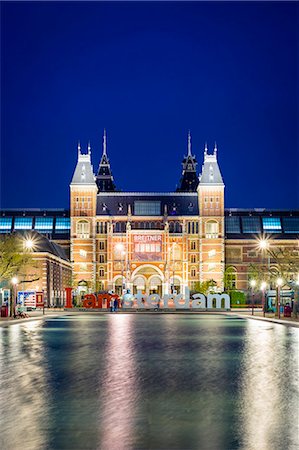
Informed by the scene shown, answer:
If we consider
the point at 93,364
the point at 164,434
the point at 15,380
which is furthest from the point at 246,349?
the point at 164,434

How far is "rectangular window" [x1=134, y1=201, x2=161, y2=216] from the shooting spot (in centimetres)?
10406

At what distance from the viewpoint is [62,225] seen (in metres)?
106

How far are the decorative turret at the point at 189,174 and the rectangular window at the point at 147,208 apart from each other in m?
21.5

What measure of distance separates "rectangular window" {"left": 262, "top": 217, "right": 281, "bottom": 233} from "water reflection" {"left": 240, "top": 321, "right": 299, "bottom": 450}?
86.8m

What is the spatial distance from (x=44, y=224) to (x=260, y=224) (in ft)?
116

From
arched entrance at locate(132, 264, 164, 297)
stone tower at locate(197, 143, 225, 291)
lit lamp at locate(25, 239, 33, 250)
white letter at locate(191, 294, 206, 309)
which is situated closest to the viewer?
lit lamp at locate(25, 239, 33, 250)

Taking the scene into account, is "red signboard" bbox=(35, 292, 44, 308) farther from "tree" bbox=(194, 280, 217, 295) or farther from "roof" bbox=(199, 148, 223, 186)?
"roof" bbox=(199, 148, 223, 186)

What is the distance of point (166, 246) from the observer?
102625 mm

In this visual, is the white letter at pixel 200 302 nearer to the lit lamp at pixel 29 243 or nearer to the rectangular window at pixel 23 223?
the lit lamp at pixel 29 243

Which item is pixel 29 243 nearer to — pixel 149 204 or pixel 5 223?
pixel 149 204

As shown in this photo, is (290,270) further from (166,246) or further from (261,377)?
(166,246)

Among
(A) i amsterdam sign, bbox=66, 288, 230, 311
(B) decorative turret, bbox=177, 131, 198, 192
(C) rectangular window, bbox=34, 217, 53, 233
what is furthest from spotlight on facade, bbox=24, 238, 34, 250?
(B) decorative turret, bbox=177, 131, 198, 192

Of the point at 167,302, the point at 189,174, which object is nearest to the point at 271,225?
the point at 189,174

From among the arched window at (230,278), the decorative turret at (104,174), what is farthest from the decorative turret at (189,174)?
the arched window at (230,278)
